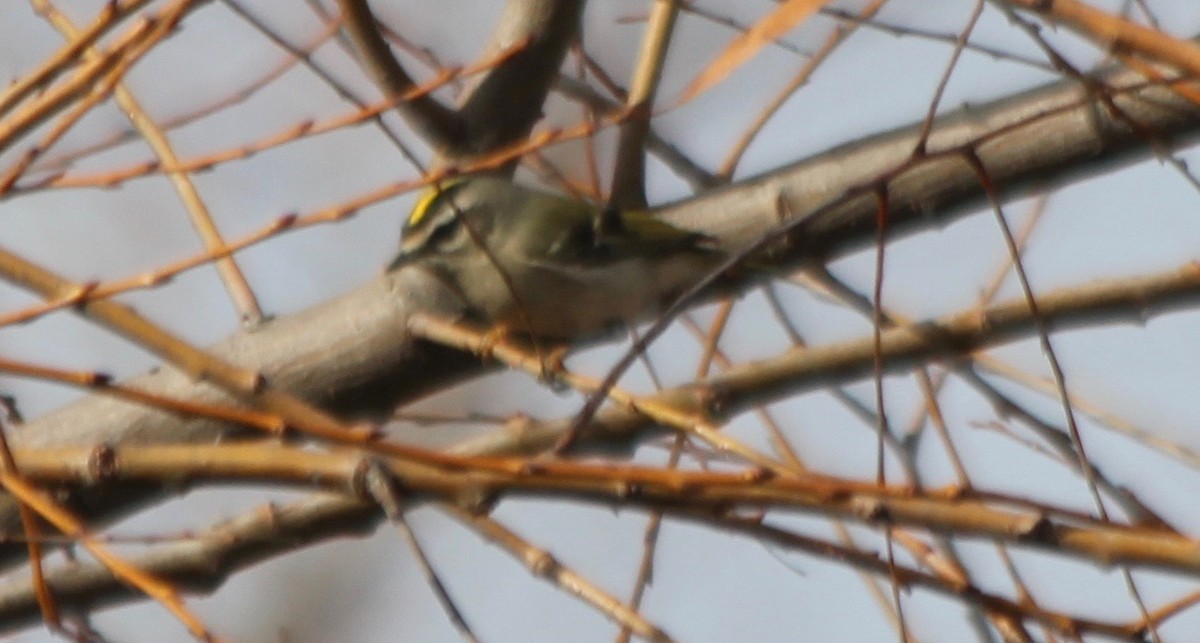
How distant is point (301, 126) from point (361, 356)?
2.02 ft

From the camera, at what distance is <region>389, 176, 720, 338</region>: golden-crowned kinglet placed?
2.71 m

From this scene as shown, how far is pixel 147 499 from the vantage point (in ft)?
6.78

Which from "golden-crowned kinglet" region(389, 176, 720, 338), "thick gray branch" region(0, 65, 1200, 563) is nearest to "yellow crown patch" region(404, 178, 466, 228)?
"golden-crowned kinglet" region(389, 176, 720, 338)

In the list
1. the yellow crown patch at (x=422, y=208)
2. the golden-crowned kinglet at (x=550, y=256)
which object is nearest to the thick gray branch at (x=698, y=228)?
the golden-crowned kinglet at (x=550, y=256)

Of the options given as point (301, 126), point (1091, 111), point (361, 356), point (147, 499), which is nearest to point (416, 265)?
point (361, 356)

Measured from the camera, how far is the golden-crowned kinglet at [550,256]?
2.71 meters

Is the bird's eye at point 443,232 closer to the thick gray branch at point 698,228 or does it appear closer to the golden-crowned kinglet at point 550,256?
the golden-crowned kinglet at point 550,256

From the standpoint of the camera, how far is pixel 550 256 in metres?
3.37

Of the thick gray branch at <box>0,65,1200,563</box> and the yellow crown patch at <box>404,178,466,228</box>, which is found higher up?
the yellow crown patch at <box>404,178,466,228</box>

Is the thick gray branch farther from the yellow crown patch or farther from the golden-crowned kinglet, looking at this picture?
the yellow crown patch

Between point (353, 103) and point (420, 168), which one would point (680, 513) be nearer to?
point (420, 168)

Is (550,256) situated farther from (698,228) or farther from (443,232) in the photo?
(698,228)

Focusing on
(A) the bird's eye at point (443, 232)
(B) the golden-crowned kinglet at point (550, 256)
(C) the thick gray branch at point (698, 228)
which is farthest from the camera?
(A) the bird's eye at point (443, 232)

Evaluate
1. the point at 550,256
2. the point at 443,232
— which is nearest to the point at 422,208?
the point at 443,232
